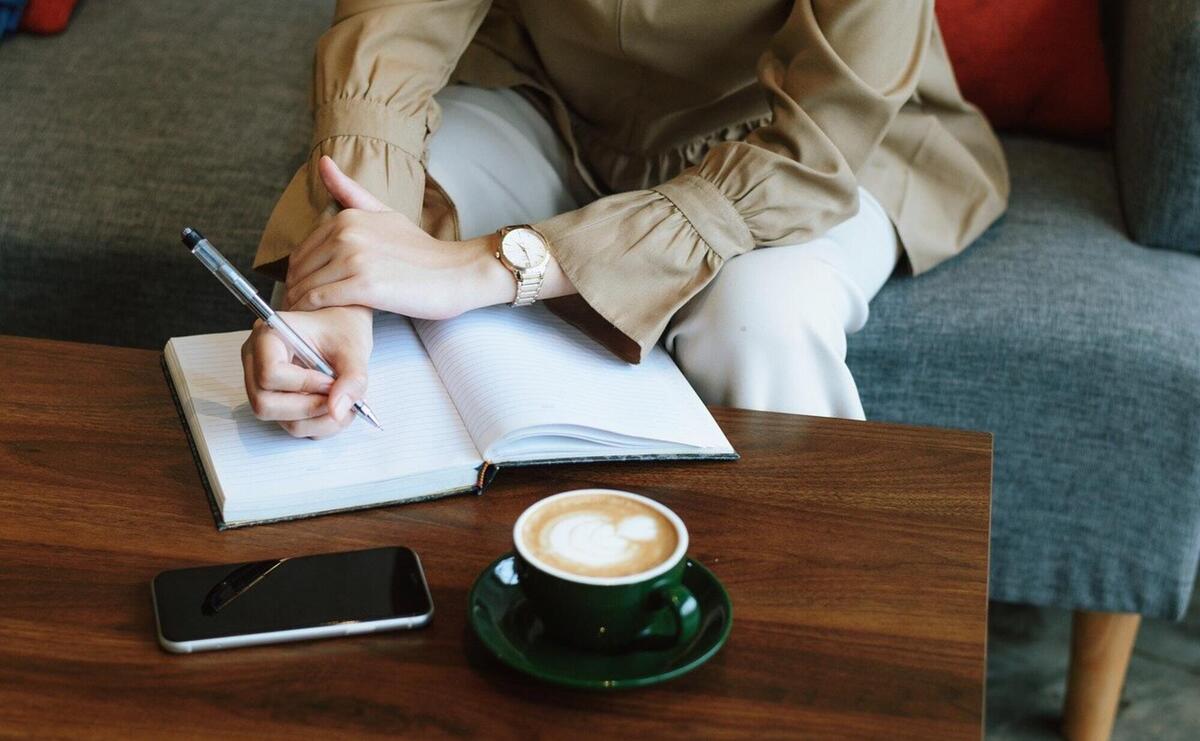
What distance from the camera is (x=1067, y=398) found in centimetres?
127

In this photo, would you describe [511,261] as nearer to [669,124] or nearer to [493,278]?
[493,278]

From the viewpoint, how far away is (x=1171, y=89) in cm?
136

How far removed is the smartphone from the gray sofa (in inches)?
28.8

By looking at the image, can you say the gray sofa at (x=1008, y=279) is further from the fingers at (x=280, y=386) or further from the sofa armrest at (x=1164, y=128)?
the fingers at (x=280, y=386)

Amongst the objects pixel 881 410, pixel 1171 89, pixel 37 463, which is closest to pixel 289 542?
pixel 37 463

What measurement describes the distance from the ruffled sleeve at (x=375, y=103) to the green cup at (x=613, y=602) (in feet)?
1.69

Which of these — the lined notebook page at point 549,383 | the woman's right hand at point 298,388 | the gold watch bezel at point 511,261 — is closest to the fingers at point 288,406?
the woman's right hand at point 298,388

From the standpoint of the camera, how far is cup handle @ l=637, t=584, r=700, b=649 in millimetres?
636

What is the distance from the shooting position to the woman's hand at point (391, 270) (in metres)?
0.92

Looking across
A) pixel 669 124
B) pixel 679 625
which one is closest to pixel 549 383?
pixel 679 625

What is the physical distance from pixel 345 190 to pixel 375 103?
0.16m

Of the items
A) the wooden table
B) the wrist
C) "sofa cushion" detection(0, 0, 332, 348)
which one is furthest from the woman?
"sofa cushion" detection(0, 0, 332, 348)

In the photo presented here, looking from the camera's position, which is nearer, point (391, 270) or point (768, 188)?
point (391, 270)

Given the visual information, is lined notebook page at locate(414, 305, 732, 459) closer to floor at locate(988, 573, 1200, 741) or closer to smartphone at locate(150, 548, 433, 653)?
smartphone at locate(150, 548, 433, 653)
